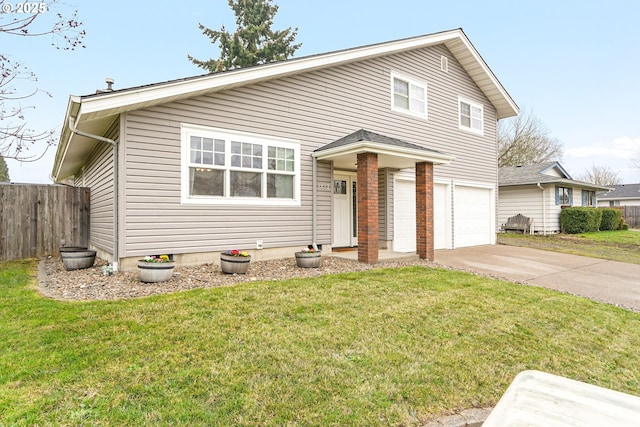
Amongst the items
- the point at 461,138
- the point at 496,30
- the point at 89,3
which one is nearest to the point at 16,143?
the point at 89,3

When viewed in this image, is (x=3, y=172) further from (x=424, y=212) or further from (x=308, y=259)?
(x=424, y=212)

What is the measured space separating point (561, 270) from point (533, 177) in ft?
39.1

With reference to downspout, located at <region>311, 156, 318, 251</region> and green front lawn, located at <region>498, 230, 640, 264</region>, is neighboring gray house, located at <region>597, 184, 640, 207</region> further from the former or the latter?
downspout, located at <region>311, 156, 318, 251</region>

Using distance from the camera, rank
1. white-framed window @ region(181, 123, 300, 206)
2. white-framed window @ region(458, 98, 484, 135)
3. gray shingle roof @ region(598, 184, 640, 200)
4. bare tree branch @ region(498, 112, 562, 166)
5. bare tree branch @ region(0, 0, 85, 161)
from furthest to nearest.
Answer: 1. gray shingle roof @ region(598, 184, 640, 200)
2. bare tree branch @ region(498, 112, 562, 166)
3. white-framed window @ region(458, 98, 484, 135)
4. white-framed window @ region(181, 123, 300, 206)
5. bare tree branch @ region(0, 0, 85, 161)

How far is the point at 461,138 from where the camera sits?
12.5 metres

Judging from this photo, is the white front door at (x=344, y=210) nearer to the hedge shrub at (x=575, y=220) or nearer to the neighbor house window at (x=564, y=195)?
the hedge shrub at (x=575, y=220)

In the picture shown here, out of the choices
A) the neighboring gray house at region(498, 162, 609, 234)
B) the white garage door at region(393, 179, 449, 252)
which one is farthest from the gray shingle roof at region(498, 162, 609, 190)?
the white garage door at region(393, 179, 449, 252)

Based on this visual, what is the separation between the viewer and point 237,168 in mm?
7359

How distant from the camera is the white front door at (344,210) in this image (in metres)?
9.76

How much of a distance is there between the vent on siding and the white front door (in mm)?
5542

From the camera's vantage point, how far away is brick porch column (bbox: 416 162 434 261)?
8.69 m

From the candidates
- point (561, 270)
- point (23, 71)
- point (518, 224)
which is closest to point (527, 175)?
point (518, 224)

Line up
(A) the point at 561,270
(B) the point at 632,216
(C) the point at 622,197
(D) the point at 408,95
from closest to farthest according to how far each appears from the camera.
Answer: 1. (A) the point at 561,270
2. (D) the point at 408,95
3. (B) the point at 632,216
4. (C) the point at 622,197

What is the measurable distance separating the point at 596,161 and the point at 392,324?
5554cm
